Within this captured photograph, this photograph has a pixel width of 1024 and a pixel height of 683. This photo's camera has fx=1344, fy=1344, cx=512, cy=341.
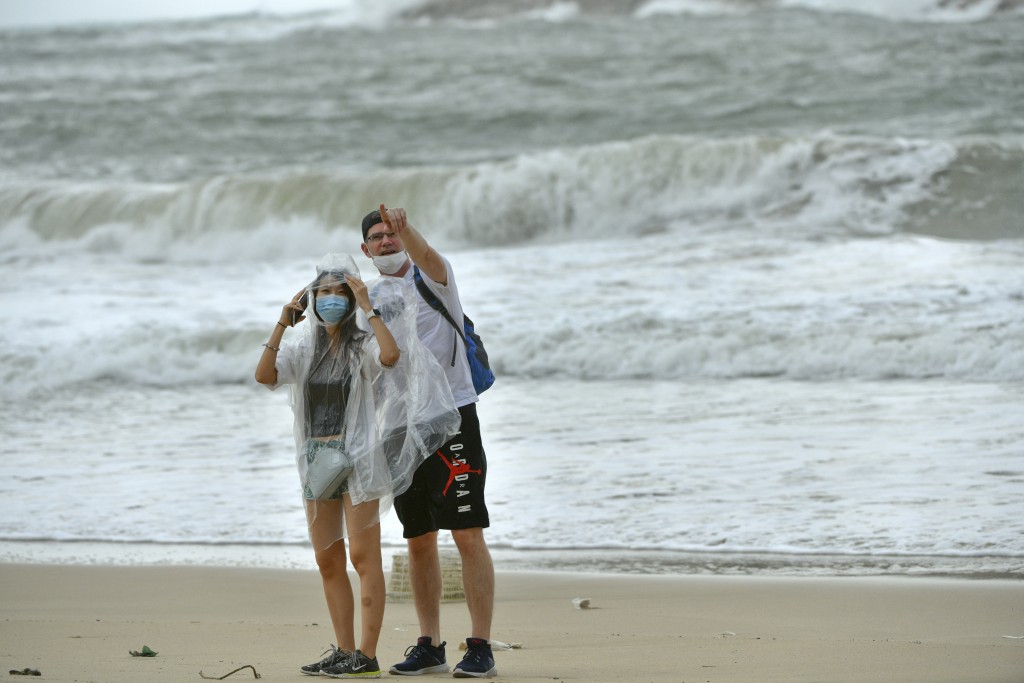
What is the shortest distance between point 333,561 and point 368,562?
13 centimetres

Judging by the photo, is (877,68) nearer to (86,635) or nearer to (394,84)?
(394,84)

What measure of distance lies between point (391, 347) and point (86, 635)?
172cm

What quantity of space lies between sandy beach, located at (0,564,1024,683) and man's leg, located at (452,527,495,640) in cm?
17

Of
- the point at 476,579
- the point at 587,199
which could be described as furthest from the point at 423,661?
the point at 587,199

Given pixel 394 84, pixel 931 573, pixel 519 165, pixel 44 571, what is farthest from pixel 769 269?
pixel 394 84

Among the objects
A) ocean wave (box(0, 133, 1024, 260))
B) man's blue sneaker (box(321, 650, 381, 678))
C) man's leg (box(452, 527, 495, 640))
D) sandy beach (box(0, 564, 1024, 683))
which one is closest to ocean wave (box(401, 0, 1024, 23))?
ocean wave (box(0, 133, 1024, 260))

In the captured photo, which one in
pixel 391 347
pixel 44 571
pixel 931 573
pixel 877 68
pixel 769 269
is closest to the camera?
pixel 391 347

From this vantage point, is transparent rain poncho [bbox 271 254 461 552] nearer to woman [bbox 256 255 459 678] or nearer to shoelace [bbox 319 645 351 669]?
woman [bbox 256 255 459 678]

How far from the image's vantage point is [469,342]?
441cm

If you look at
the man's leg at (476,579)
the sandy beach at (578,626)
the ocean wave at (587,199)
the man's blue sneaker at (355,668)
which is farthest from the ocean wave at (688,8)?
the man's blue sneaker at (355,668)

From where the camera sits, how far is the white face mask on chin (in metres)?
4.34

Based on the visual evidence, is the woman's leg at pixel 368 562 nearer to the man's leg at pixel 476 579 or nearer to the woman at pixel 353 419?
the woman at pixel 353 419

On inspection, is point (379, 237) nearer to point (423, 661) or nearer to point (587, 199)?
point (423, 661)

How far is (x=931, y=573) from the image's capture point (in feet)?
18.7
